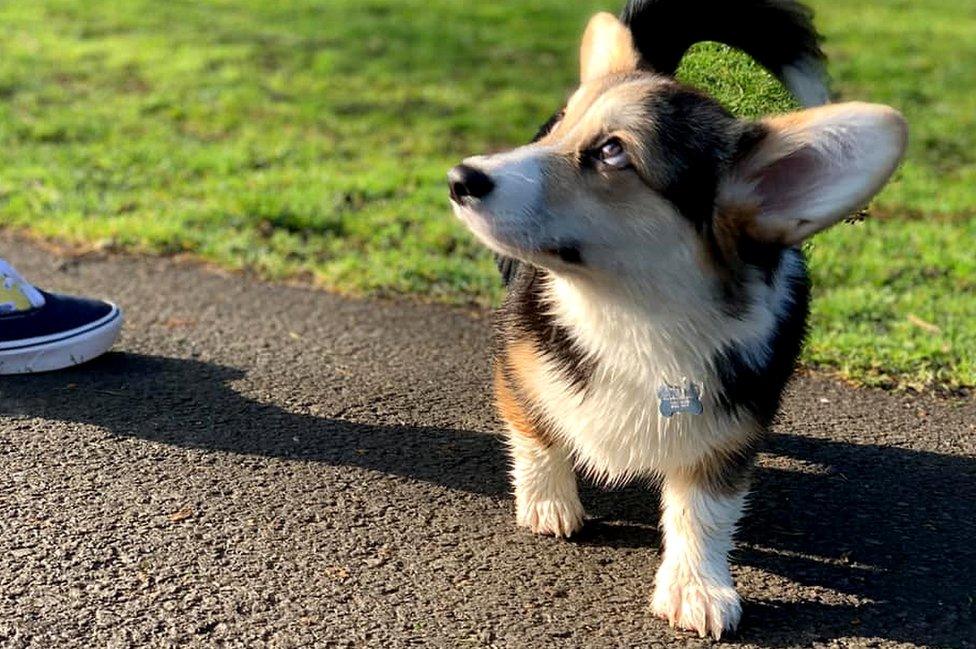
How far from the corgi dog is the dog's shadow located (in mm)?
320

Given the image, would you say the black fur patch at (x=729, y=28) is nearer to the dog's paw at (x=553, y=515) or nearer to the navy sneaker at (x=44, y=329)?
the dog's paw at (x=553, y=515)

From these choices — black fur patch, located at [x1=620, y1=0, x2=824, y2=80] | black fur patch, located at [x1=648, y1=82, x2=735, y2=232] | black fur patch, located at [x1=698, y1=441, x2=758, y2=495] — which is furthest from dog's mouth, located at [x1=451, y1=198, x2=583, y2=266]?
black fur patch, located at [x1=620, y1=0, x2=824, y2=80]

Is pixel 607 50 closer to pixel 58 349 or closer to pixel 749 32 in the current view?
pixel 749 32

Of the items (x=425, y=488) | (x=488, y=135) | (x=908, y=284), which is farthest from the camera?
(x=488, y=135)

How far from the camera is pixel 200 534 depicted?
3.14 m

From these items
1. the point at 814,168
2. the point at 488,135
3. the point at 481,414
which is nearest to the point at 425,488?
the point at 481,414

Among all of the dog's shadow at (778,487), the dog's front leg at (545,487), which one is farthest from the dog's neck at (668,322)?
the dog's shadow at (778,487)

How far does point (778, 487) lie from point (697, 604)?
0.94m

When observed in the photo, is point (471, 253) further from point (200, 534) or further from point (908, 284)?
point (200, 534)

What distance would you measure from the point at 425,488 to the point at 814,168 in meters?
1.51

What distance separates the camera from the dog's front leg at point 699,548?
2857 millimetres

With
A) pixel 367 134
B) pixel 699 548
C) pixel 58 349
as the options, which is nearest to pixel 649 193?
pixel 699 548

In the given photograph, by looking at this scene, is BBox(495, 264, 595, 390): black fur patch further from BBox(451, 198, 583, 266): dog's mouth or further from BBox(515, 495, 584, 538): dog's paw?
BBox(515, 495, 584, 538): dog's paw

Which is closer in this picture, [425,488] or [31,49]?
[425,488]
